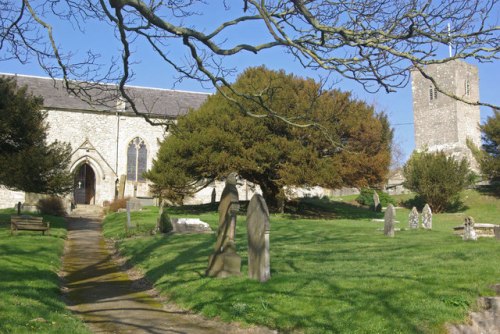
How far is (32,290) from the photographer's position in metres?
8.55

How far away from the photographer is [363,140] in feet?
100

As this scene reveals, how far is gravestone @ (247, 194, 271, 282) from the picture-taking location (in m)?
8.93

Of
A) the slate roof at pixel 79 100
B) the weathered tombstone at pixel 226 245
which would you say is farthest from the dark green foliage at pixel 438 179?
the weathered tombstone at pixel 226 245

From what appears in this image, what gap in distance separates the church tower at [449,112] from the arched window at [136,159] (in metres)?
33.9

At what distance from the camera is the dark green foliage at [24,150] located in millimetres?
22109

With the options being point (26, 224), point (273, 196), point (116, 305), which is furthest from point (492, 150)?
point (116, 305)

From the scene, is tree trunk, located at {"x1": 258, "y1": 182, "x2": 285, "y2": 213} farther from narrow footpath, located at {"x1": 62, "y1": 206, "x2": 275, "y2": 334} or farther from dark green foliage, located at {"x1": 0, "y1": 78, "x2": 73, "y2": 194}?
narrow footpath, located at {"x1": 62, "y1": 206, "x2": 275, "y2": 334}

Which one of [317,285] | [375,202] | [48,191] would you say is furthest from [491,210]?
[317,285]

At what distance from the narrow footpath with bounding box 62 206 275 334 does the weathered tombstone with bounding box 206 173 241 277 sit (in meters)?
1.39

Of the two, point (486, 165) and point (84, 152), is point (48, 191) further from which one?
point (486, 165)

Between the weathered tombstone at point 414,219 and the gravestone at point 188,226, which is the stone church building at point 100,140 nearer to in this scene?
the gravestone at point 188,226

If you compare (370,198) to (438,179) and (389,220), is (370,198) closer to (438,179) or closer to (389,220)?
(438,179)

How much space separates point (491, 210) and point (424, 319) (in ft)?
118

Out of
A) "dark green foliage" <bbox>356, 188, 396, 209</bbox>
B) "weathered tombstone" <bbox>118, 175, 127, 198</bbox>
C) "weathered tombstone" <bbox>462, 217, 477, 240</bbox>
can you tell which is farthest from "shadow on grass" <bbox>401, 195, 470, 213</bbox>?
"weathered tombstone" <bbox>462, 217, 477, 240</bbox>
